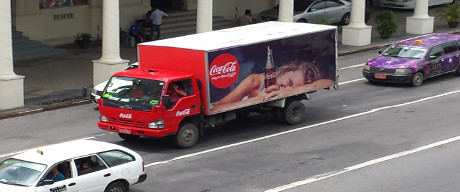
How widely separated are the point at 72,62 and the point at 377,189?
16973 mm

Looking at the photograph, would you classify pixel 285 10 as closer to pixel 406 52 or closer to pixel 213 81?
pixel 406 52

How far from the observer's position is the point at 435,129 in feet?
78.3

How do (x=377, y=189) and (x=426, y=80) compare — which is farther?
(x=426, y=80)

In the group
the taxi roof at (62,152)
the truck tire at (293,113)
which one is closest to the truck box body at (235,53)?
the truck tire at (293,113)

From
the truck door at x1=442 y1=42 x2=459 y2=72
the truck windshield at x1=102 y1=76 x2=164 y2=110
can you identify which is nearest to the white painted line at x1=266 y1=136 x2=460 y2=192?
the truck windshield at x1=102 y1=76 x2=164 y2=110

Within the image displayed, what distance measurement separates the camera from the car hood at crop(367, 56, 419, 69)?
95.3 ft

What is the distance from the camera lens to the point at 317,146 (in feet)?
72.9

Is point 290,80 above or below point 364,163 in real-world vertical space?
above

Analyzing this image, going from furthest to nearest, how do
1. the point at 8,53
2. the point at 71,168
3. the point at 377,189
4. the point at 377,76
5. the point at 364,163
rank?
the point at 377,76, the point at 8,53, the point at 364,163, the point at 377,189, the point at 71,168

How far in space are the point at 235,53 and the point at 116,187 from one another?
595cm

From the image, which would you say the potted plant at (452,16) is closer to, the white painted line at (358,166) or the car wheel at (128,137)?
the white painted line at (358,166)

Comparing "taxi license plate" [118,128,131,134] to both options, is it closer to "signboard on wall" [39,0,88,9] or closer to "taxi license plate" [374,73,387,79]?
"taxi license plate" [374,73,387,79]

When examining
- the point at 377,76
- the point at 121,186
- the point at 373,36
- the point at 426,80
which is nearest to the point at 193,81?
the point at 121,186

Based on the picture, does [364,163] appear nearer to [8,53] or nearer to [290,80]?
[290,80]
